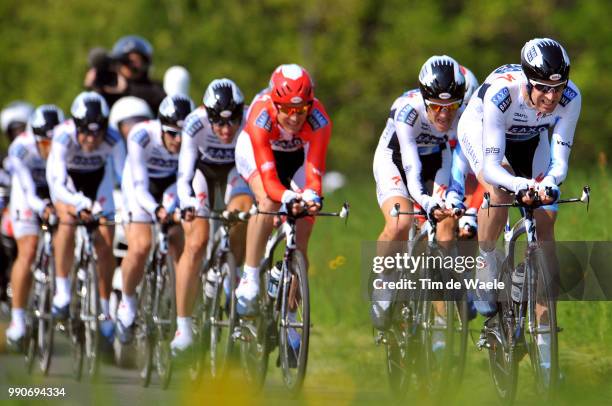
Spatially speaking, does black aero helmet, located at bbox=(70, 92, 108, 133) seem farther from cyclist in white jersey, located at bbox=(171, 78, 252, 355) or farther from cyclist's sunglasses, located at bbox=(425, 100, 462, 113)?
cyclist's sunglasses, located at bbox=(425, 100, 462, 113)

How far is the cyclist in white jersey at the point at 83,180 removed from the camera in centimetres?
1303

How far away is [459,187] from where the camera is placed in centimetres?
1018

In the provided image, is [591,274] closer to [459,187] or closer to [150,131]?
[459,187]

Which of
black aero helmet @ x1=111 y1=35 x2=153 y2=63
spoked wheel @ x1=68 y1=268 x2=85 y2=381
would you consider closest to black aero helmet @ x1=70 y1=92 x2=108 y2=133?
spoked wheel @ x1=68 y1=268 x2=85 y2=381

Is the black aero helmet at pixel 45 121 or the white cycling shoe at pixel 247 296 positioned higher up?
the black aero helmet at pixel 45 121

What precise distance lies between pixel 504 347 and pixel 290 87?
244cm

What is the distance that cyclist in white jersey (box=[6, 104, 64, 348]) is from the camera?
13961 mm

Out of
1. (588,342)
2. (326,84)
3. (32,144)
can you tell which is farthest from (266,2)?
(588,342)

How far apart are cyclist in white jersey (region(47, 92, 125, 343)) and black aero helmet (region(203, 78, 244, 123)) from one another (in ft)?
5.54

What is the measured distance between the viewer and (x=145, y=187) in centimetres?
1257

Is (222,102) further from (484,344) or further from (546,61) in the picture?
(546,61)

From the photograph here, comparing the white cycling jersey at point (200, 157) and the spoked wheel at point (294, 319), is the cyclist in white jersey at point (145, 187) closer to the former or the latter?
the white cycling jersey at point (200, 157)

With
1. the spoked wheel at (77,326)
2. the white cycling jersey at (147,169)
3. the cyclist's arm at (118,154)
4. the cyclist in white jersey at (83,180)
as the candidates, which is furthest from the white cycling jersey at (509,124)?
the cyclist's arm at (118,154)

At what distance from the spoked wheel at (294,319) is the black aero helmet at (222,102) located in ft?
5.04
